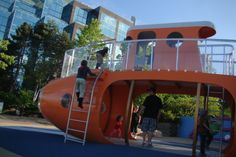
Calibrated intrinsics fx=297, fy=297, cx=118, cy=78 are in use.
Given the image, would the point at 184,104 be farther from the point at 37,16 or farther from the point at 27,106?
the point at 37,16

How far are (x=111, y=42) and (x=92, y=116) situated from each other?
3.24 m

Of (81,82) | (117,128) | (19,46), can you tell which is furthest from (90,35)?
(81,82)

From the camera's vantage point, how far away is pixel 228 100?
1265 centimetres

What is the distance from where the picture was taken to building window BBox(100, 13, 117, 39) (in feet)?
233

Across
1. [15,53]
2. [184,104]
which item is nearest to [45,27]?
[15,53]

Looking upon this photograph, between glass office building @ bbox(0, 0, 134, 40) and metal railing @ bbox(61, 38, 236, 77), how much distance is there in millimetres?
56334

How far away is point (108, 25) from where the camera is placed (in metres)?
72.2

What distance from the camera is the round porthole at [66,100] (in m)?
11.8

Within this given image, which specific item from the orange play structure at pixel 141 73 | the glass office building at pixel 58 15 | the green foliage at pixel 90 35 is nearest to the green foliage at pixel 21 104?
the green foliage at pixel 90 35

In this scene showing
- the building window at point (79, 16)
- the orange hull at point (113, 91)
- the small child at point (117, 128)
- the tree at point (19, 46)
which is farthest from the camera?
the building window at point (79, 16)

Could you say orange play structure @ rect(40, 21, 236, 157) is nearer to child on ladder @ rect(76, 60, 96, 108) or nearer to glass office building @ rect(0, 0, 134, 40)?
child on ladder @ rect(76, 60, 96, 108)

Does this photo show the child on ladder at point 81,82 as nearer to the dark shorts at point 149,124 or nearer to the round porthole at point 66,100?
the round porthole at point 66,100

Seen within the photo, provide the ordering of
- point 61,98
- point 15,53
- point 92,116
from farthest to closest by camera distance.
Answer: point 15,53
point 61,98
point 92,116

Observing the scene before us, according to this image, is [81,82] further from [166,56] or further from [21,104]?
[21,104]
